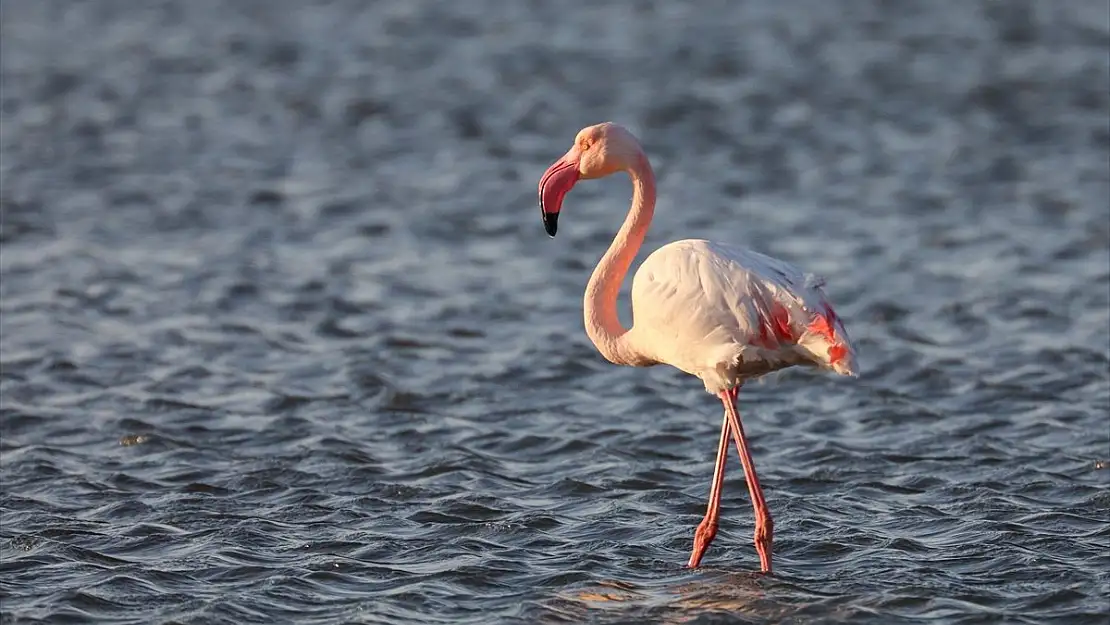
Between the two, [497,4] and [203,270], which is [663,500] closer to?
[203,270]

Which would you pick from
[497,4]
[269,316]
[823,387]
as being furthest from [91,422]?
[497,4]

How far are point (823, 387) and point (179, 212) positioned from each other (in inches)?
231

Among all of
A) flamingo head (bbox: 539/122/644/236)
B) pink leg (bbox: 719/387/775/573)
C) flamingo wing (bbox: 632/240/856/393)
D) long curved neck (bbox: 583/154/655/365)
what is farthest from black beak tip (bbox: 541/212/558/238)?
pink leg (bbox: 719/387/775/573)

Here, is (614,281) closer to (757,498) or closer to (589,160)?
(589,160)

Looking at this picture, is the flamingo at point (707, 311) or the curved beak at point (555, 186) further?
the curved beak at point (555, 186)

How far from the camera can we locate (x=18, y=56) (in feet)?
60.1

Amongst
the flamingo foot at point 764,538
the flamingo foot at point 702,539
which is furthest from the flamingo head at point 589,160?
the flamingo foot at point 764,538

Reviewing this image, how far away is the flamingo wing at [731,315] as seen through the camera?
6.69 metres

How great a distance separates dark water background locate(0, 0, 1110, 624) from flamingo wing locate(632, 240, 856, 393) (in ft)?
3.02

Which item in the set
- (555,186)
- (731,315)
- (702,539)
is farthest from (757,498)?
(555,186)

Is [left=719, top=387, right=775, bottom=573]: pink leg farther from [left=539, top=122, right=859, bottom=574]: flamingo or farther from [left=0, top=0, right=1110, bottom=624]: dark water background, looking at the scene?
[left=0, top=0, right=1110, bottom=624]: dark water background

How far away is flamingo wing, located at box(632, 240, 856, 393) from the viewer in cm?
669

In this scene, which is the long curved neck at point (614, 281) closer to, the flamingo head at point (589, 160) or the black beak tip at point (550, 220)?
the flamingo head at point (589, 160)

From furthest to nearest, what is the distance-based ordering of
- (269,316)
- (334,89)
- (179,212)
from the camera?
(334,89) < (179,212) < (269,316)
